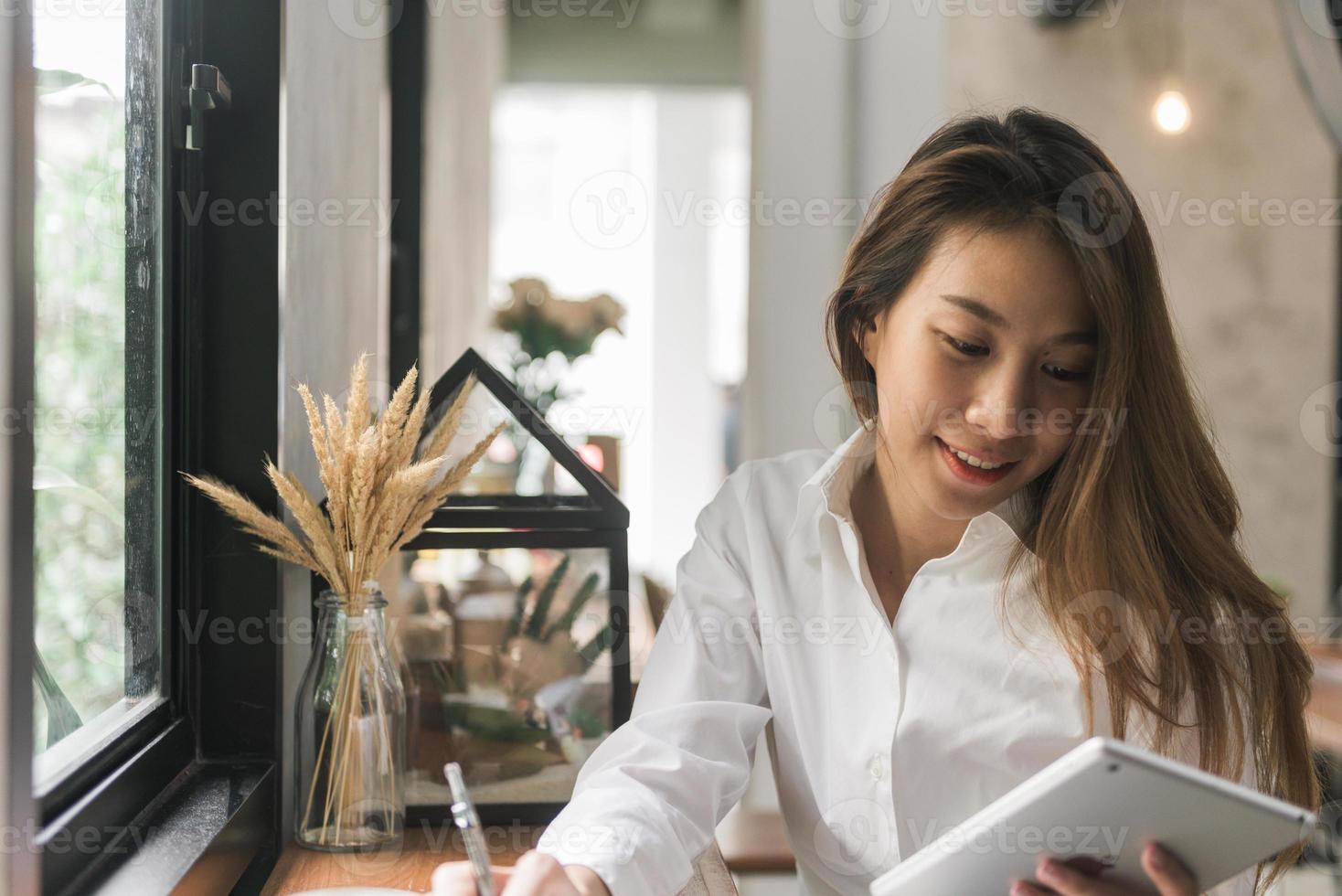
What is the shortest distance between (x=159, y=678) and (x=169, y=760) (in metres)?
0.08

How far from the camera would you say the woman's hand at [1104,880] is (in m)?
0.87

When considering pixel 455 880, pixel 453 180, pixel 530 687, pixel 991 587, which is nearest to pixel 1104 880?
pixel 991 587

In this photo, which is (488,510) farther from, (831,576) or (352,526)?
(831,576)

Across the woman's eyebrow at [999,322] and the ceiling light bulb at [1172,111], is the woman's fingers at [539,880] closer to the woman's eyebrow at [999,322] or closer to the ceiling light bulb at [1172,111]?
the woman's eyebrow at [999,322]

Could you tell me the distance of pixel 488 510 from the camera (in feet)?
4.40

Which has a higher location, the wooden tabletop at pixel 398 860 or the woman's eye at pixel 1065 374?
the woman's eye at pixel 1065 374

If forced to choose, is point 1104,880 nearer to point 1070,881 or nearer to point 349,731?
point 1070,881

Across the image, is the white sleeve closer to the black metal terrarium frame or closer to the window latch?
the black metal terrarium frame

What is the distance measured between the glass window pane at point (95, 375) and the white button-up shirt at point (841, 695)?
1.45ft

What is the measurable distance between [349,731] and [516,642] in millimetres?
237

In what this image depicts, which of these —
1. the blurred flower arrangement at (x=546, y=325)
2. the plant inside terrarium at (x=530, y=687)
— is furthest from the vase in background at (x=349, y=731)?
the blurred flower arrangement at (x=546, y=325)

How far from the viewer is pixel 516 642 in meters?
1.36

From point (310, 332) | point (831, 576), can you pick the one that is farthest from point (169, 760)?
point (831, 576)

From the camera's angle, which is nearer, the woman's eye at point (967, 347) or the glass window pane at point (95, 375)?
the glass window pane at point (95, 375)
